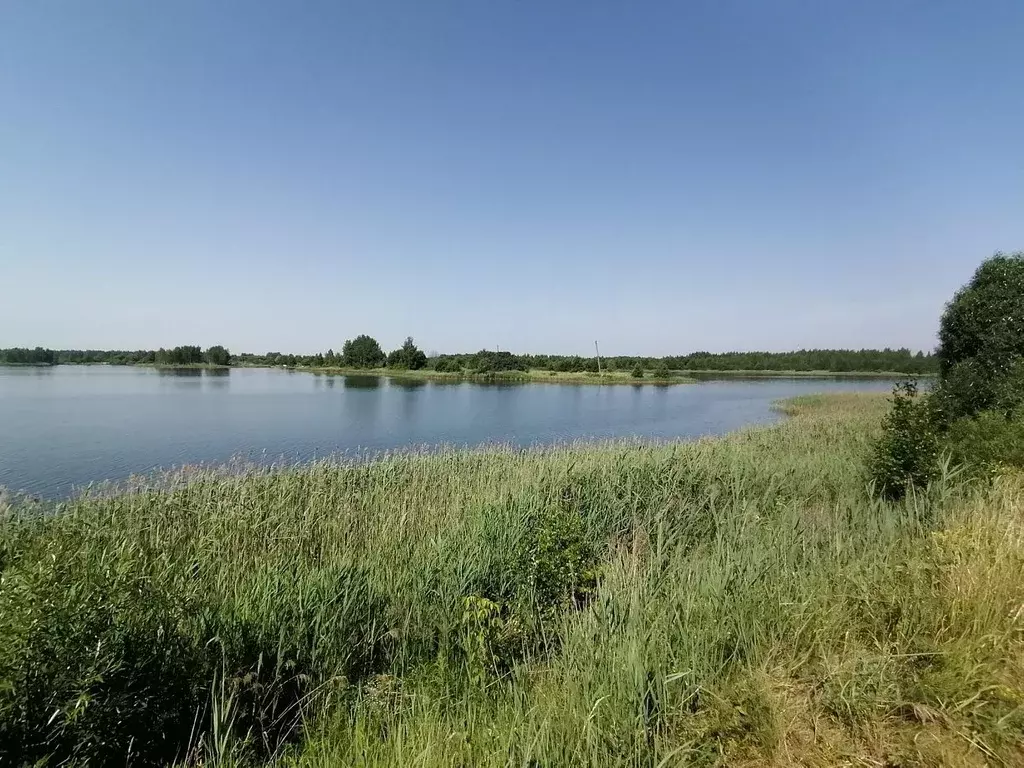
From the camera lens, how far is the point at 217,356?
131 metres

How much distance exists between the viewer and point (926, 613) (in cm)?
298

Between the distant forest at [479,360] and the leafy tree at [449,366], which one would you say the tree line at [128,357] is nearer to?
the distant forest at [479,360]

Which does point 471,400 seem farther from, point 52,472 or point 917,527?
point 917,527

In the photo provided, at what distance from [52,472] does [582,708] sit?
58.8ft

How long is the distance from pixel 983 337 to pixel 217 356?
484 feet

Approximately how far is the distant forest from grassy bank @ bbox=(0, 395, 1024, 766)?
91.7m

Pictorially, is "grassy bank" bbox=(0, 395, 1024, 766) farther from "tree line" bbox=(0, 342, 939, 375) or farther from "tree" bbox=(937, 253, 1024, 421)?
"tree line" bbox=(0, 342, 939, 375)

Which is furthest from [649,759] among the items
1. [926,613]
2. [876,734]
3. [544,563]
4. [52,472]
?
[52,472]

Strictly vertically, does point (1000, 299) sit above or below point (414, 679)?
above

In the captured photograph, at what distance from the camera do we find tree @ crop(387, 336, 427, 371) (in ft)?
353

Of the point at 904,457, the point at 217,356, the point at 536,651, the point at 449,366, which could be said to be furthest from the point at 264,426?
the point at 217,356

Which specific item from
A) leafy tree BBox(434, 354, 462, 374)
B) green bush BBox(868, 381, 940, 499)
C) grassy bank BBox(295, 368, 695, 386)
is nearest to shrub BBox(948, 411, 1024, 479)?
green bush BBox(868, 381, 940, 499)

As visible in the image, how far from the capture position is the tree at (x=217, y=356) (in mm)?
131000

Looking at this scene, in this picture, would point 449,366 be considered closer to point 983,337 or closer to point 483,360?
point 483,360
